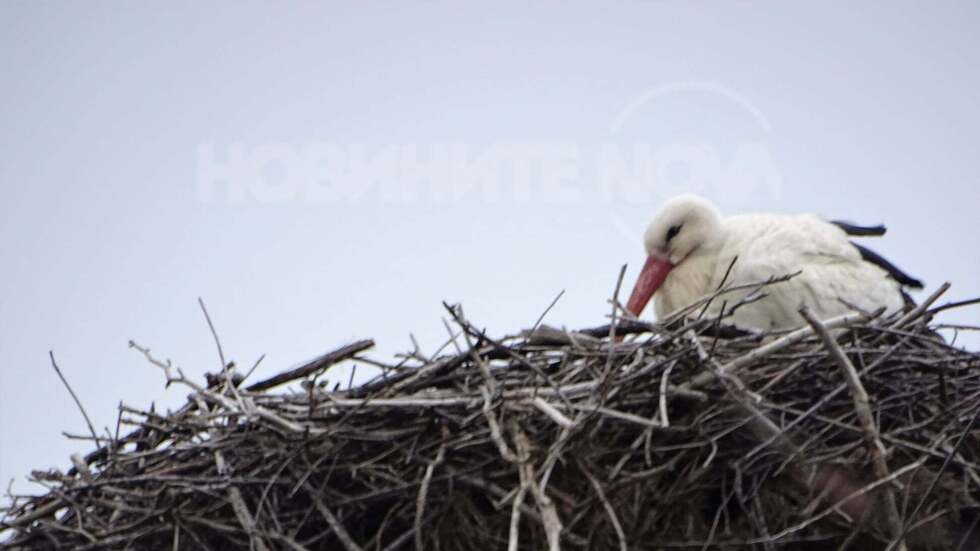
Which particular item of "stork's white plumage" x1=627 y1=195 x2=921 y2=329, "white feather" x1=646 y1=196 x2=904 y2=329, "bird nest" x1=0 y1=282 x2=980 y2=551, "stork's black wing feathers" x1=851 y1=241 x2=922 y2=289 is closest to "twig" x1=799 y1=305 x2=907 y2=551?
"bird nest" x1=0 y1=282 x2=980 y2=551

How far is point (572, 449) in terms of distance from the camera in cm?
279

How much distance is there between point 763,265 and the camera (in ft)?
12.7

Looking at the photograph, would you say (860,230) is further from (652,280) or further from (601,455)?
(601,455)

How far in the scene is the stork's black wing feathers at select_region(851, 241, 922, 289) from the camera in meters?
4.05

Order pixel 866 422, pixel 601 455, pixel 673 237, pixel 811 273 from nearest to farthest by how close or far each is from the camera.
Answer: pixel 866 422
pixel 601 455
pixel 811 273
pixel 673 237

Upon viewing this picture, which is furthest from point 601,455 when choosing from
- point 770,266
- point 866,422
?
point 770,266

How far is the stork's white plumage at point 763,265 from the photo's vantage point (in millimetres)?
3820

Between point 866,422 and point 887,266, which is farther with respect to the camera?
point 887,266

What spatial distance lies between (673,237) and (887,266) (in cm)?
67

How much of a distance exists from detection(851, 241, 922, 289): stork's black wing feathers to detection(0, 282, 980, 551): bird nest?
3.24 feet

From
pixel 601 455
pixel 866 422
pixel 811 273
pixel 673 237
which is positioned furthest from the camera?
pixel 673 237

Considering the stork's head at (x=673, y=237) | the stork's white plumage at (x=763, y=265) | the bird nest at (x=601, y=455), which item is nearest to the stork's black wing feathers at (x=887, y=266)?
the stork's white plumage at (x=763, y=265)

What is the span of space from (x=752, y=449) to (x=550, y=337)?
0.54 meters

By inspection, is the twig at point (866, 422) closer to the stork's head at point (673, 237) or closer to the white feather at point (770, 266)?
the white feather at point (770, 266)
